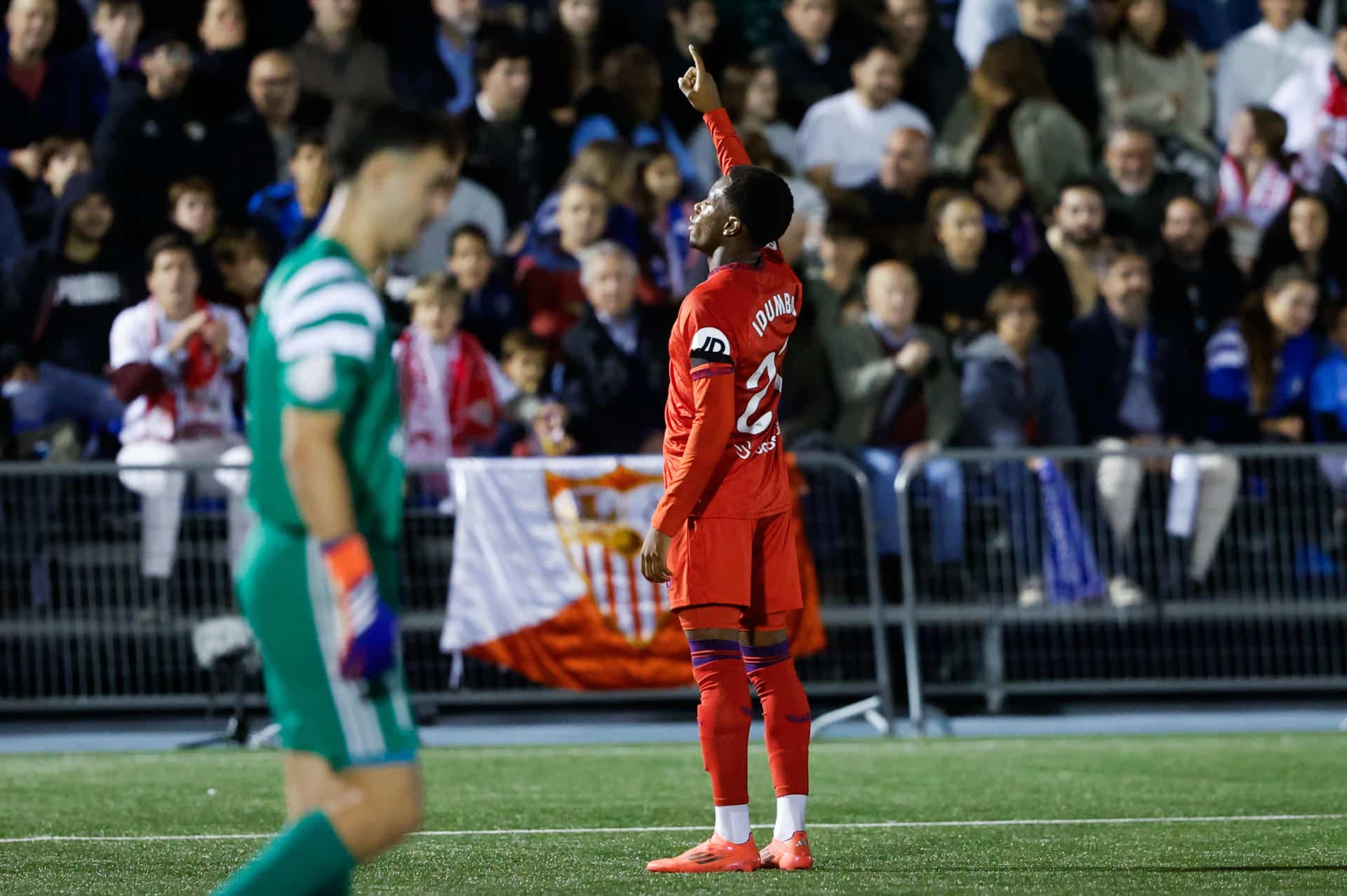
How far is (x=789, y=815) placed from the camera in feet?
21.9

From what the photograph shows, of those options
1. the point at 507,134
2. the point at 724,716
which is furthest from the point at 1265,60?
the point at 724,716

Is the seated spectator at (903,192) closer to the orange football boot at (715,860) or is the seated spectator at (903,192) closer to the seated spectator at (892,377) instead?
the seated spectator at (892,377)

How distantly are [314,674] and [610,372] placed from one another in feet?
28.8

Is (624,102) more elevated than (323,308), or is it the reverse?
(624,102)

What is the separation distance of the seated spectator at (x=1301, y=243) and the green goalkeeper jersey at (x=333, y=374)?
11592mm

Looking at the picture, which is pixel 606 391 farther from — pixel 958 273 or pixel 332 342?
pixel 332 342

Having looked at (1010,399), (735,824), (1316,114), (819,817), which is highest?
(1316,114)

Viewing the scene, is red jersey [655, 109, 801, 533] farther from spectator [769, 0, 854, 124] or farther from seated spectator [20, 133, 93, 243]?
spectator [769, 0, 854, 124]

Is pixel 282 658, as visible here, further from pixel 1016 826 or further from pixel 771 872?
pixel 1016 826

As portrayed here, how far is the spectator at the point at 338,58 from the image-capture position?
46.6 ft

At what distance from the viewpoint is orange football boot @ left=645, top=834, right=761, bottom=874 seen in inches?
255

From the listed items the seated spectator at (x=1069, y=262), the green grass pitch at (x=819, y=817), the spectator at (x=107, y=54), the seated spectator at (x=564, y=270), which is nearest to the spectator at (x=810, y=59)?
the seated spectator at (x=1069, y=262)

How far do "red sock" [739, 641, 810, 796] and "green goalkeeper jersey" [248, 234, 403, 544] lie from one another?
276cm

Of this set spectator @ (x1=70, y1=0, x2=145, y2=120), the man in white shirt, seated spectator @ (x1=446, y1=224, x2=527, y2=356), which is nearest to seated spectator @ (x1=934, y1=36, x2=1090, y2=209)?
the man in white shirt
